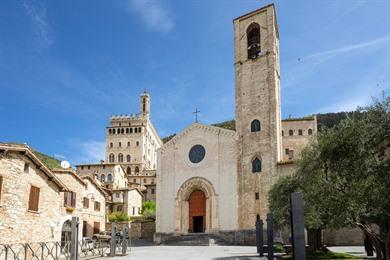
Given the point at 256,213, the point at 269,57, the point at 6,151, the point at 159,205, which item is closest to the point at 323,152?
the point at 6,151

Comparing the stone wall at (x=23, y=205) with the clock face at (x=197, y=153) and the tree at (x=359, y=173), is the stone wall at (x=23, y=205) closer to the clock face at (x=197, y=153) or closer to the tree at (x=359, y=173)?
the tree at (x=359, y=173)

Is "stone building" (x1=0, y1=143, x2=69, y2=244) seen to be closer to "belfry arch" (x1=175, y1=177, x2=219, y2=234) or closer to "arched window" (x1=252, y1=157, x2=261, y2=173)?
"belfry arch" (x1=175, y1=177, x2=219, y2=234)

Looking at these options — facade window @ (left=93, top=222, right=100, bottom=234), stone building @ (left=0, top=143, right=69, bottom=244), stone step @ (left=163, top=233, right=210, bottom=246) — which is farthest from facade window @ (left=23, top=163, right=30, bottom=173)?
stone step @ (left=163, top=233, right=210, bottom=246)

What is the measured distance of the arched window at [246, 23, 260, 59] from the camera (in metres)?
46.4

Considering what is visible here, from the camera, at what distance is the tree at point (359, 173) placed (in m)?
14.7

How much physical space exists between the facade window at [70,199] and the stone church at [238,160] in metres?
13.5

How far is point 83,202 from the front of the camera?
121 feet

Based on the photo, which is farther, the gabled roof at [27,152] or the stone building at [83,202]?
the stone building at [83,202]

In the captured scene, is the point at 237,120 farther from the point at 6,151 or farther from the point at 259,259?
the point at 6,151

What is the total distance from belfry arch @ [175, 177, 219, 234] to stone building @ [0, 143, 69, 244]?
68.4ft

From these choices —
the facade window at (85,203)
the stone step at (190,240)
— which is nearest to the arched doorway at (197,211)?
the stone step at (190,240)

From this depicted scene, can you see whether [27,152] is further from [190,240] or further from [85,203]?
[190,240]

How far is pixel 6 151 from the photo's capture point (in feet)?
67.7

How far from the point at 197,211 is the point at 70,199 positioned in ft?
51.9
